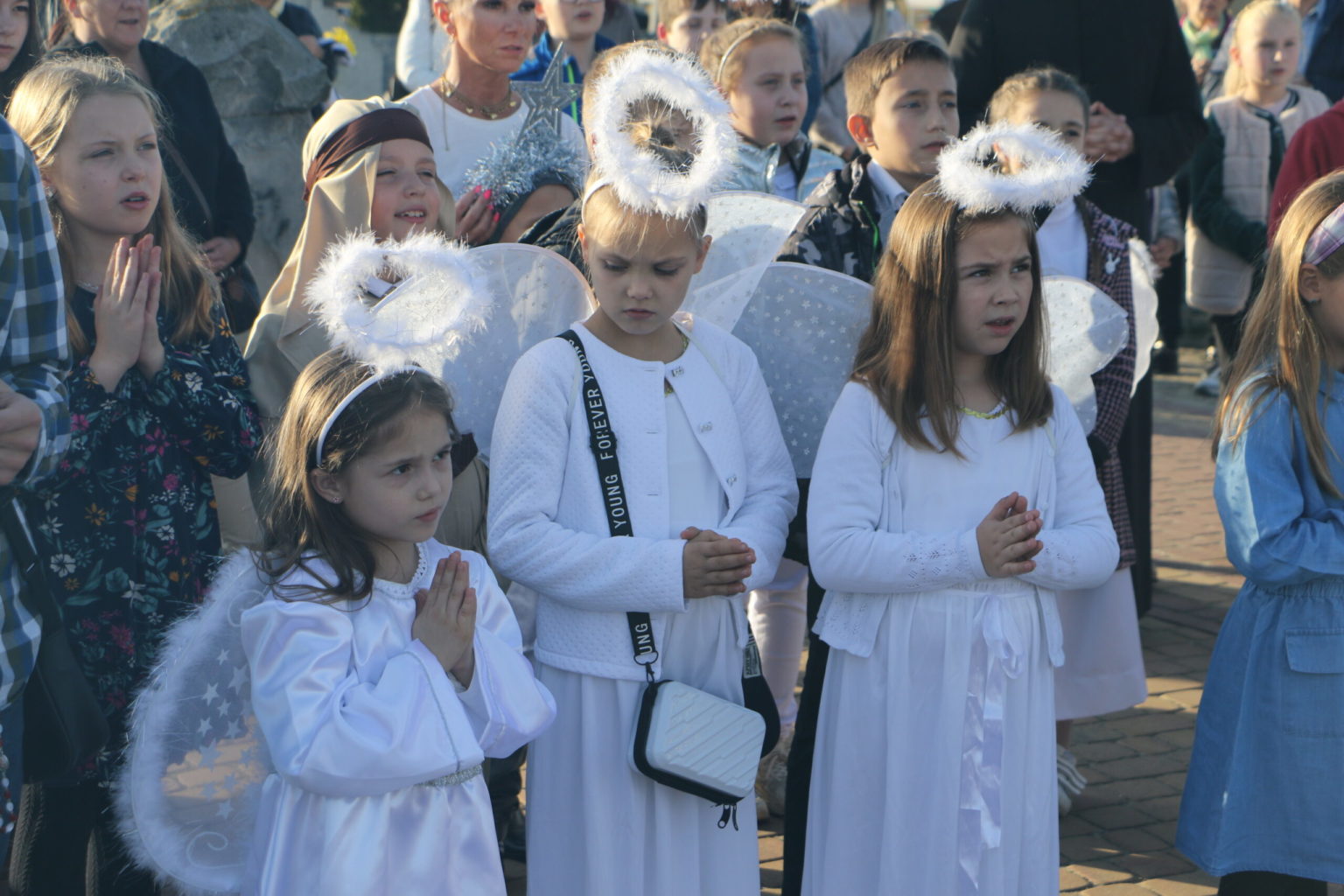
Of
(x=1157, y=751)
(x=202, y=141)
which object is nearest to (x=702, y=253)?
(x=202, y=141)

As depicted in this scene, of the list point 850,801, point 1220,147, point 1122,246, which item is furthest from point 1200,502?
point 850,801

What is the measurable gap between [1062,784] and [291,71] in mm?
4110

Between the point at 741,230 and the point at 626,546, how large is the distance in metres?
0.92

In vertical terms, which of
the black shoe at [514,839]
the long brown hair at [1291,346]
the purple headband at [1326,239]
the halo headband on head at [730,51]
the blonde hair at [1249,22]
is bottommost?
the black shoe at [514,839]

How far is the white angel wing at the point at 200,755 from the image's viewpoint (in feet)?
7.99

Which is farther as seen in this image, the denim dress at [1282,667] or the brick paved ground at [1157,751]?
the brick paved ground at [1157,751]

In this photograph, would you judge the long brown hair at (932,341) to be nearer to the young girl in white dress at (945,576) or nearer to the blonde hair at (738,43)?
the young girl in white dress at (945,576)

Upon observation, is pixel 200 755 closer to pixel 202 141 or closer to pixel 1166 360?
pixel 202 141

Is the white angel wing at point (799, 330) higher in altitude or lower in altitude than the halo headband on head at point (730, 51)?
lower

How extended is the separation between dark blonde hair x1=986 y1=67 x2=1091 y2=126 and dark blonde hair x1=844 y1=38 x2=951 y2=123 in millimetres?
348

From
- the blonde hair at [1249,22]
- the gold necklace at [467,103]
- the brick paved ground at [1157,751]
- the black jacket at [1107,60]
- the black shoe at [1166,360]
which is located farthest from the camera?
the black shoe at [1166,360]

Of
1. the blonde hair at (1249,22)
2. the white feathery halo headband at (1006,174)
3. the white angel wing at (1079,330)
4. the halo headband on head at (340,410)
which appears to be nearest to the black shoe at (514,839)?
the halo headband on head at (340,410)

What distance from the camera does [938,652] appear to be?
9.45ft

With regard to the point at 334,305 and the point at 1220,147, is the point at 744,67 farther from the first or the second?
the point at 1220,147
